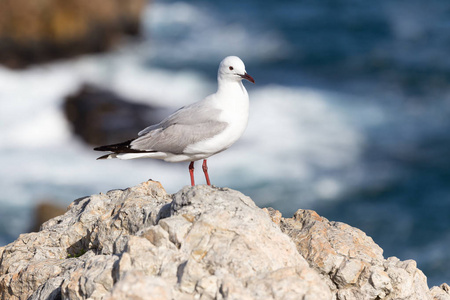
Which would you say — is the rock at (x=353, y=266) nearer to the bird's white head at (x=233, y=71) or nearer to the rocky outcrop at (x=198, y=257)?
the rocky outcrop at (x=198, y=257)

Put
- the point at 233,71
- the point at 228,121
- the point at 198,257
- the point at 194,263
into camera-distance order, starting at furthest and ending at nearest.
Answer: the point at 233,71, the point at 228,121, the point at 198,257, the point at 194,263

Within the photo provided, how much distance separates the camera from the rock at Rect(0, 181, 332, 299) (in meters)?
5.58

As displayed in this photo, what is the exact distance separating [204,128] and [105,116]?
645 inches

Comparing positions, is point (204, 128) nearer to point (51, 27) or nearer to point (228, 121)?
point (228, 121)

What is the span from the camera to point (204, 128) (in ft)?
30.2

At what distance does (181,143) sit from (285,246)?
133 inches

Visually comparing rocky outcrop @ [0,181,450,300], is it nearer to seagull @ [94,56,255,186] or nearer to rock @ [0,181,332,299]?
rock @ [0,181,332,299]

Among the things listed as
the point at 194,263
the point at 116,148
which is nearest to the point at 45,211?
the point at 116,148

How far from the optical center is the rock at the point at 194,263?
5578 mm

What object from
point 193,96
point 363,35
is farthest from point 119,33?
point 363,35

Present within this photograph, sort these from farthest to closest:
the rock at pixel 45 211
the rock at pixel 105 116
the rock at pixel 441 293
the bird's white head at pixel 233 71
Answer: the rock at pixel 105 116
the rock at pixel 45 211
the bird's white head at pixel 233 71
the rock at pixel 441 293

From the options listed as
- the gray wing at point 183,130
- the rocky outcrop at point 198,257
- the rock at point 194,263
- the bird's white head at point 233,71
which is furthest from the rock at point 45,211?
the rock at point 194,263

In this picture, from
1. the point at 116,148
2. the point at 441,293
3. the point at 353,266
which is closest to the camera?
the point at 353,266

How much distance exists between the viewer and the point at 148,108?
1045 inches
